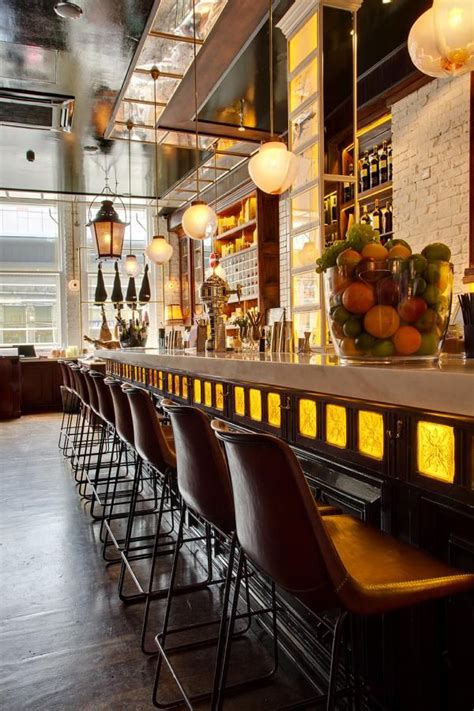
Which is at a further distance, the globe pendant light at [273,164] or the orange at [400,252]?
the globe pendant light at [273,164]

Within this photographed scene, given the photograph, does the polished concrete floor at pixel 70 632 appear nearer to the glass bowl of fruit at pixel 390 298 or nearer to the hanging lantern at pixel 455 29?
the glass bowl of fruit at pixel 390 298

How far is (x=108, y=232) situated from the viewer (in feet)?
16.4

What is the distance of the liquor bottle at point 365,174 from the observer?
5539mm

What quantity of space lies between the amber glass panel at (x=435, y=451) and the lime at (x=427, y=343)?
23 centimetres

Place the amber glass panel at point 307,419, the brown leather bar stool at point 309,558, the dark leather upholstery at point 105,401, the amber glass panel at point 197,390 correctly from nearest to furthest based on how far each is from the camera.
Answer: the brown leather bar stool at point 309,558 < the amber glass panel at point 307,419 < the amber glass panel at point 197,390 < the dark leather upholstery at point 105,401

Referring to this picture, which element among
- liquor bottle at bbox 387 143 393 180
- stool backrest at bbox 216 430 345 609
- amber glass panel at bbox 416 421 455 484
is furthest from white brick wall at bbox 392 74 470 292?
stool backrest at bbox 216 430 345 609

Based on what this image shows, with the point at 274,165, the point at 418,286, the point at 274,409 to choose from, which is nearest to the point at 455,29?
the point at 274,165

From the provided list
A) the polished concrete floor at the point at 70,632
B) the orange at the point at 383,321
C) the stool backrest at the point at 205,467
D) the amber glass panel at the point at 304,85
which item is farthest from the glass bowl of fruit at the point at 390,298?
the amber glass panel at the point at 304,85

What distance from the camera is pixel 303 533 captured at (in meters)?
1.08

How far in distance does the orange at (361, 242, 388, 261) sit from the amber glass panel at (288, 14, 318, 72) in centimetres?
322

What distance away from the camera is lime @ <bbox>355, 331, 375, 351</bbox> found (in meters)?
1.48

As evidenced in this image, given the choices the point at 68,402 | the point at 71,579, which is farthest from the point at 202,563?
the point at 68,402

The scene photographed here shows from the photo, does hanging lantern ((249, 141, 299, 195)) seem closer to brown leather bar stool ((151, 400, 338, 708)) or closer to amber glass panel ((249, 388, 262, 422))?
amber glass panel ((249, 388, 262, 422))

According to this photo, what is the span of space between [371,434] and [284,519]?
0.49 meters
